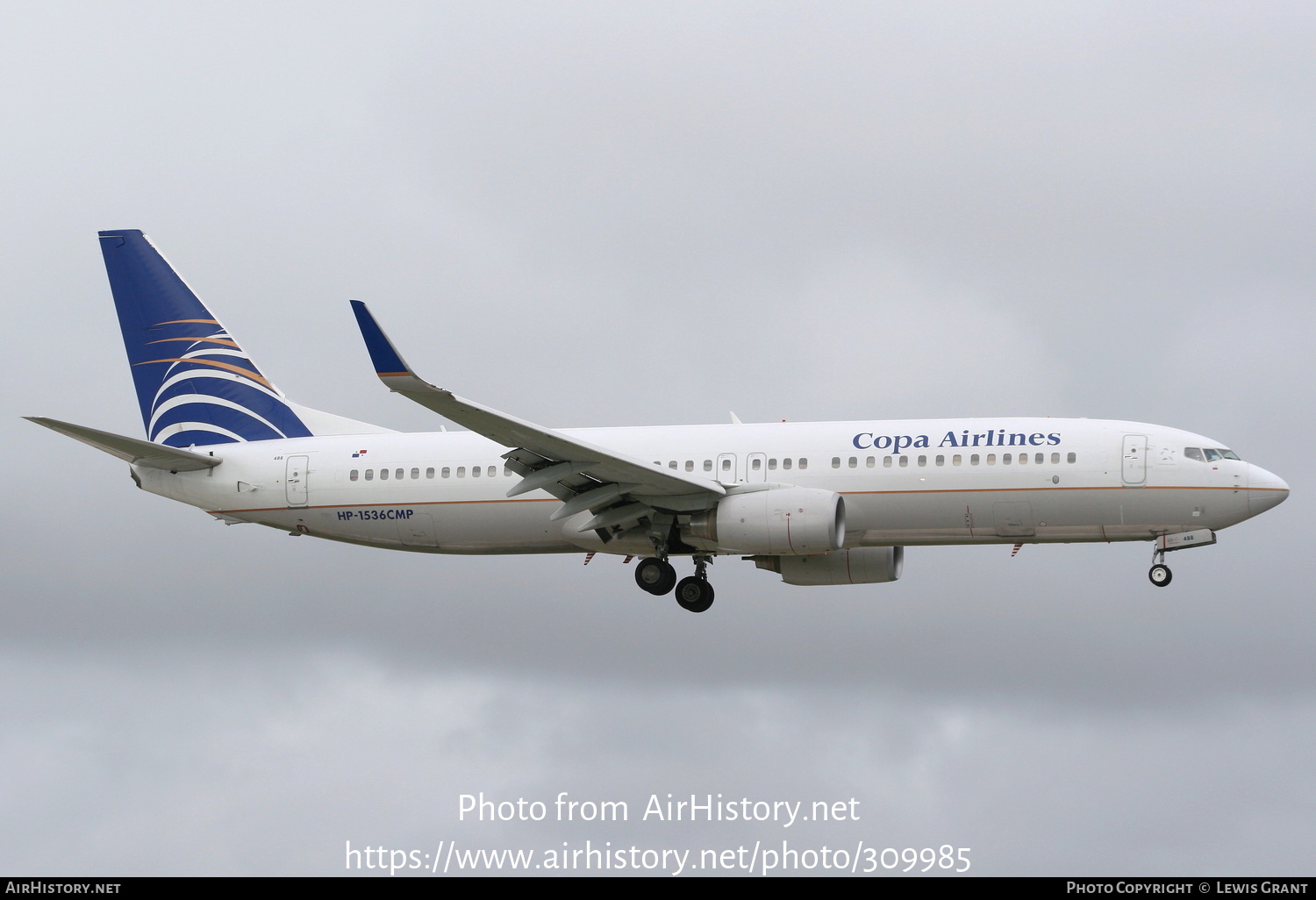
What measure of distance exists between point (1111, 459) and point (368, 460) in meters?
19.4

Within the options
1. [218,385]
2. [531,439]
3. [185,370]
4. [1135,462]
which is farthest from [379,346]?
[1135,462]

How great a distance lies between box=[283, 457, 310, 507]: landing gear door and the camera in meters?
43.7

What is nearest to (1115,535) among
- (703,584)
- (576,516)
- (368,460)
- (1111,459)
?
(1111,459)

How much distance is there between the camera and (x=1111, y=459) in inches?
1537

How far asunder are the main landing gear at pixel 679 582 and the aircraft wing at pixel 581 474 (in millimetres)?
1722

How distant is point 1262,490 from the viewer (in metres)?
38.8

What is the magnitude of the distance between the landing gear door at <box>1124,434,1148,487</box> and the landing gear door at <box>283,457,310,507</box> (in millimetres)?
21501

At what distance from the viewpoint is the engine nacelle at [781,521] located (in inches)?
1511

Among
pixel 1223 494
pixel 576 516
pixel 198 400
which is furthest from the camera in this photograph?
pixel 198 400

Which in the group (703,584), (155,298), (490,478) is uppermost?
(155,298)

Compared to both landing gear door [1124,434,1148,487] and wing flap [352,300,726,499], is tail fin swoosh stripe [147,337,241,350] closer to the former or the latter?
wing flap [352,300,726,499]

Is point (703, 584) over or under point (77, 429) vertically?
under

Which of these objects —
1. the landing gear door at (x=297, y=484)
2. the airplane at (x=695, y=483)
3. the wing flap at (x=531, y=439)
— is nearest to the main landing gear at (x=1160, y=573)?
the airplane at (x=695, y=483)

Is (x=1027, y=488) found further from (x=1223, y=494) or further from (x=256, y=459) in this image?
(x=256, y=459)
